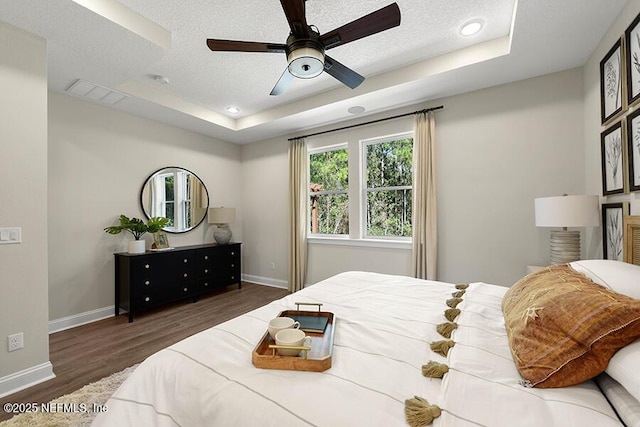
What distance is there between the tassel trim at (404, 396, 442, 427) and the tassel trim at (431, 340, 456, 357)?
1.11 ft

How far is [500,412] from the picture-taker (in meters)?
0.76

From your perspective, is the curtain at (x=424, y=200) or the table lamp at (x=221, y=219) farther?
the table lamp at (x=221, y=219)

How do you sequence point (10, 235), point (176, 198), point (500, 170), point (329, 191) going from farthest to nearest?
point (329, 191) → point (176, 198) → point (500, 170) → point (10, 235)

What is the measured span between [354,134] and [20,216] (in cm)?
366

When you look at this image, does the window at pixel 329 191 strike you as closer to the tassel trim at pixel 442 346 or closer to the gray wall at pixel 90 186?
the gray wall at pixel 90 186

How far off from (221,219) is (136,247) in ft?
4.43

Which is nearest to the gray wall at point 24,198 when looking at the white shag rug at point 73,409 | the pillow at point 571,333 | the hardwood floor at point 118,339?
the hardwood floor at point 118,339

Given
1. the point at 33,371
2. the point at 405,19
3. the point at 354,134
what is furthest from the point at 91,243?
the point at 405,19

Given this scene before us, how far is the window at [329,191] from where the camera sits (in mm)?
→ 4324

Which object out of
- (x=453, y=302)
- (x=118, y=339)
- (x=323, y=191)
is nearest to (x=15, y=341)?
(x=118, y=339)

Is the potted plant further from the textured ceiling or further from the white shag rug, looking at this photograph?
Answer: the white shag rug

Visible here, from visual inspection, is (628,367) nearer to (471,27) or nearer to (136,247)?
(471,27)

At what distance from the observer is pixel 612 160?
6.82 feet

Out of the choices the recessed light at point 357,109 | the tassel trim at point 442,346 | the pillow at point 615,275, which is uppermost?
the recessed light at point 357,109
